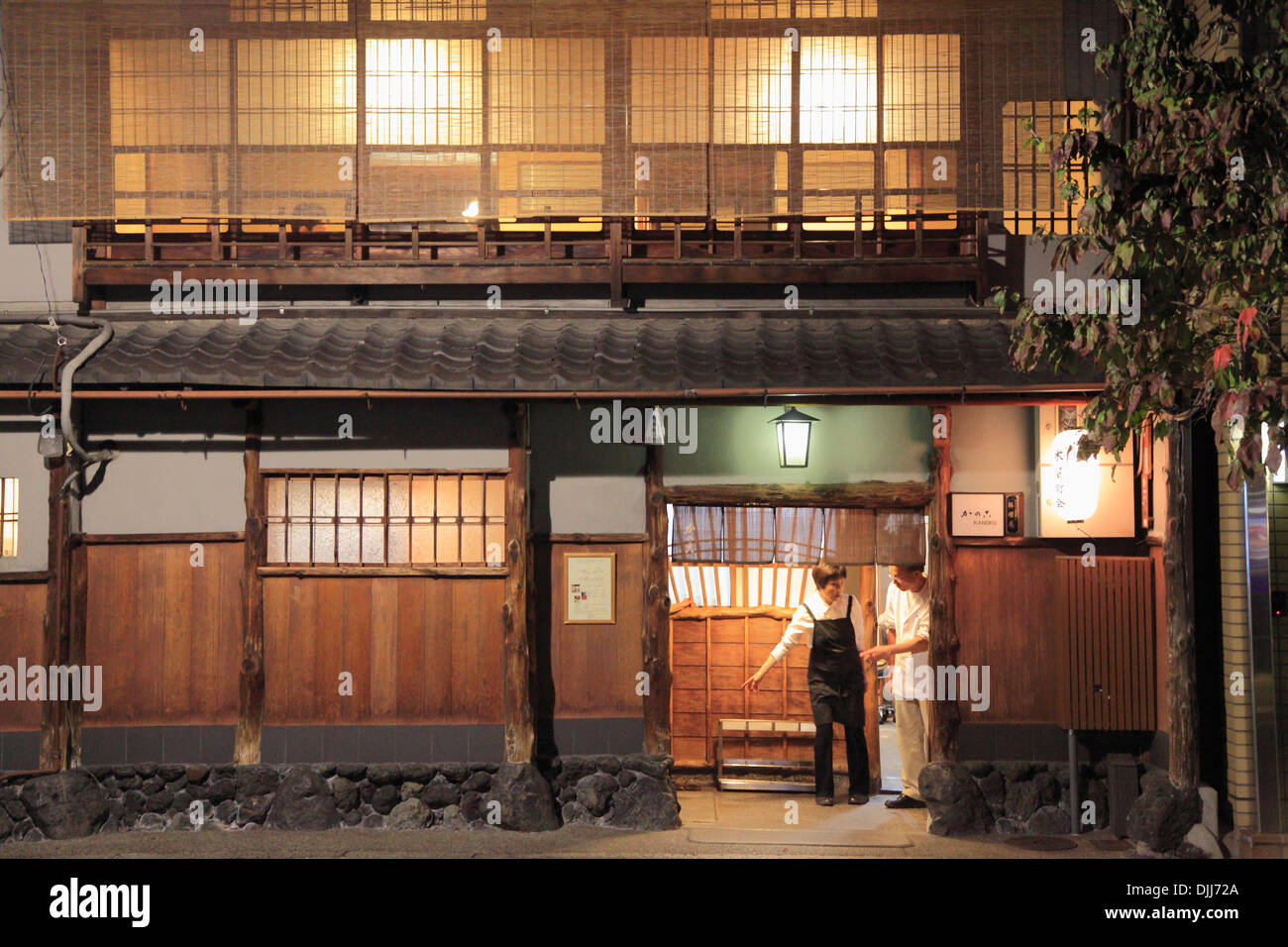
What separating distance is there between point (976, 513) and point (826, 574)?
1.61 metres

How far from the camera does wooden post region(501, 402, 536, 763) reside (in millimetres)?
11266

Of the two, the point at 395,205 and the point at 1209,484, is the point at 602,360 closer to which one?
the point at 395,205

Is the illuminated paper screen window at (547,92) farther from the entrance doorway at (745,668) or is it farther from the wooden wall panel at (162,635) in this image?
the wooden wall panel at (162,635)

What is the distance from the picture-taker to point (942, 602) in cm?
1151

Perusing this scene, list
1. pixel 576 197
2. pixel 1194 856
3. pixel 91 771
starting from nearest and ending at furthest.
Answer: pixel 1194 856 < pixel 91 771 < pixel 576 197

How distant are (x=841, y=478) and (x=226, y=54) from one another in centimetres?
759

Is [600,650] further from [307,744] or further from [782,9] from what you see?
[782,9]

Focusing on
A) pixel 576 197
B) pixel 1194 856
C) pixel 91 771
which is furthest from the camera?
pixel 576 197

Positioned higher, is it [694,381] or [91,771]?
[694,381]

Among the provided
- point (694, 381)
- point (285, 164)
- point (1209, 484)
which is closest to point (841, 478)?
point (694, 381)

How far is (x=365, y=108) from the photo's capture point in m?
12.2

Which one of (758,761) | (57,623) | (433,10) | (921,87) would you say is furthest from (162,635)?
(921,87)

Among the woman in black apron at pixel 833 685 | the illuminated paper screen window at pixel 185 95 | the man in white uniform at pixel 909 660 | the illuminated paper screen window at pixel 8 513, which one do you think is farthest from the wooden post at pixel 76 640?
the man in white uniform at pixel 909 660
